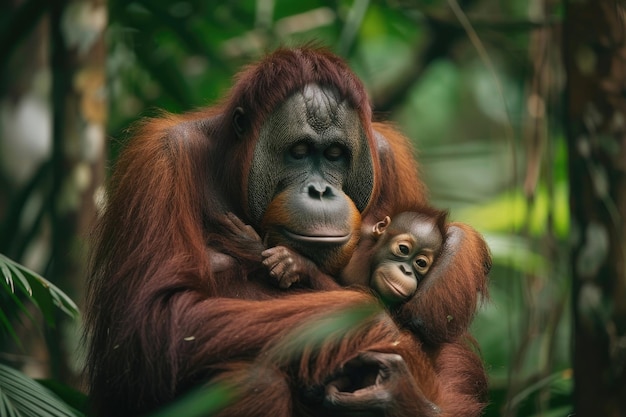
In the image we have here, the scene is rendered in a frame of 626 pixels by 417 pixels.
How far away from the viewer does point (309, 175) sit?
3.90m

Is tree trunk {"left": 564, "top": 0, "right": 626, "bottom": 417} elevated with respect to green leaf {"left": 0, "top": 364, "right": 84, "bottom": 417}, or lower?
elevated

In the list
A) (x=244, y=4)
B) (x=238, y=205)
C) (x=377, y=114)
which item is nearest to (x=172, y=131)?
(x=238, y=205)

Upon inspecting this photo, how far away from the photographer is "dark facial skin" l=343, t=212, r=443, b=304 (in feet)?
12.8

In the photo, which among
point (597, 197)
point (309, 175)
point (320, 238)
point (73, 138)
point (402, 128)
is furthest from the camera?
point (402, 128)

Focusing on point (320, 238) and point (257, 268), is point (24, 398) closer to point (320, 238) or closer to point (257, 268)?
point (257, 268)

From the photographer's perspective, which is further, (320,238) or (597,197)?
(597,197)

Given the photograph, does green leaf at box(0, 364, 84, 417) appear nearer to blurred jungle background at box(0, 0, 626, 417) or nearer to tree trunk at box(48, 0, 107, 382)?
blurred jungle background at box(0, 0, 626, 417)

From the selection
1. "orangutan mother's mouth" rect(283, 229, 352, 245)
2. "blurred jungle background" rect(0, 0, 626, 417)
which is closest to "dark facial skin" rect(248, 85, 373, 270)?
Answer: "orangutan mother's mouth" rect(283, 229, 352, 245)

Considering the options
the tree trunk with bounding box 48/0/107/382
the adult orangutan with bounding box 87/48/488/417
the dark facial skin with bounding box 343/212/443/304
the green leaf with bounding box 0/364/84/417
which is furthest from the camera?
the tree trunk with bounding box 48/0/107/382

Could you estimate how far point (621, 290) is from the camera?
159 inches

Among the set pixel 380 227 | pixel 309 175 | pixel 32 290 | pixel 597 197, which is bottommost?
pixel 32 290

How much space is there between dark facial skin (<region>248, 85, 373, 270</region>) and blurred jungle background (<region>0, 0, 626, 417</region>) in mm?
669

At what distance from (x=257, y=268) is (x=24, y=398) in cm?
99

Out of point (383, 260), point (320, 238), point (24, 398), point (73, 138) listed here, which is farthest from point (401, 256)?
point (73, 138)
